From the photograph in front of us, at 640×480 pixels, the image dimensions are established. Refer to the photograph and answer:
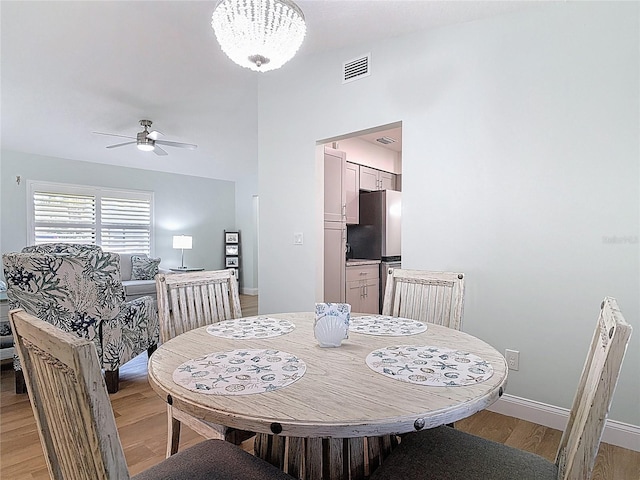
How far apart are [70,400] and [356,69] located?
283cm

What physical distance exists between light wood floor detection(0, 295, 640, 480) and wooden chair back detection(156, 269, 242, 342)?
684mm

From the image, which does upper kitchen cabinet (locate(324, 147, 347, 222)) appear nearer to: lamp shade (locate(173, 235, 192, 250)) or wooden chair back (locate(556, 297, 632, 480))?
wooden chair back (locate(556, 297, 632, 480))

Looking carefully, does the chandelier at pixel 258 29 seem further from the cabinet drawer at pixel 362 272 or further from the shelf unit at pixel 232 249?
the shelf unit at pixel 232 249

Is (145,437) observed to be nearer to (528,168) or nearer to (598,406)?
(598,406)

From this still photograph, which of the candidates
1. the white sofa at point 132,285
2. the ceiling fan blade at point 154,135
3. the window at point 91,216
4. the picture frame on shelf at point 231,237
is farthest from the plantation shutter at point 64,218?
the ceiling fan blade at point 154,135

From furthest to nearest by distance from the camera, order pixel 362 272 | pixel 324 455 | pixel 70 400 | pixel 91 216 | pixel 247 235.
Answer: pixel 247 235 < pixel 91 216 < pixel 362 272 < pixel 324 455 < pixel 70 400

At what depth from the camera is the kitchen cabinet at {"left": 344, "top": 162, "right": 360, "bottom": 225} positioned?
4105mm

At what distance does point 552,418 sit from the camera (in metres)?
2.09

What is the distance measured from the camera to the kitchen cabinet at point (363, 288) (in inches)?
151

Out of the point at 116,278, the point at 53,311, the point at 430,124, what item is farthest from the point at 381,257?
the point at 53,311

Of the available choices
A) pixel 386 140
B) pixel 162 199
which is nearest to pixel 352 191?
pixel 386 140

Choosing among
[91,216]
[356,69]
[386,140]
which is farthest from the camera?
[91,216]

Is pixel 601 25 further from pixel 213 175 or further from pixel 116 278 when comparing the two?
pixel 213 175

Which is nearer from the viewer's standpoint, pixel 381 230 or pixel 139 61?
pixel 139 61
